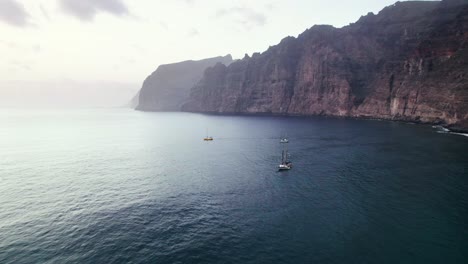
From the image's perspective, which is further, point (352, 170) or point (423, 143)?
point (423, 143)

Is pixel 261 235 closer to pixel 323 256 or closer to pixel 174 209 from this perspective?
pixel 323 256

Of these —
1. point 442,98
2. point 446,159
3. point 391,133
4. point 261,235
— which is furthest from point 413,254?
point 442,98

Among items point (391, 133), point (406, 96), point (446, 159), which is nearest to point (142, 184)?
point (446, 159)

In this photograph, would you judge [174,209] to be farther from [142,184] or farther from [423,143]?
[423,143]

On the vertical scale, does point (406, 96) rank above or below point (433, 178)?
above

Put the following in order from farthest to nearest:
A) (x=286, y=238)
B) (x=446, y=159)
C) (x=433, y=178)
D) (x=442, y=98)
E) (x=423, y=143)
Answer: (x=442, y=98)
(x=423, y=143)
(x=446, y=159)
(x=433, y=178)
(x=286, y=238)

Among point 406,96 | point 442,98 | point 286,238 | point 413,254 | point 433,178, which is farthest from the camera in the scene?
point 406,96
